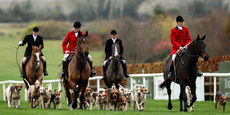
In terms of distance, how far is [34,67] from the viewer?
1603 cm

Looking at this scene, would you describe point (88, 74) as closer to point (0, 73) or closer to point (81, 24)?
point (81, 24)

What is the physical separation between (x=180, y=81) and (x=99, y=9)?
3908 cm

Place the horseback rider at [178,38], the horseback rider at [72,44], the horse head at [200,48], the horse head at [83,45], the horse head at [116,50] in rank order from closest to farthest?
the horse head at [200,48] → the horse head at [83,45] → the horseback rider at [178,38] → the horseback rider at [72,44] → the horse head at [116,50]

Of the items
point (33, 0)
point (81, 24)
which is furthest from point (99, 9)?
point (81, 24)

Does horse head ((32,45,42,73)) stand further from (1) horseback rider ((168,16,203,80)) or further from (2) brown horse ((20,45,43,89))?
(1) horseback rider ((168,16,203,80))

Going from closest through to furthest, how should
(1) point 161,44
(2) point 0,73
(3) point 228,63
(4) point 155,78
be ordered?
(3) point 228,63 → (4) point 155,78 → (1) point 161,44 → (2) point 0,73

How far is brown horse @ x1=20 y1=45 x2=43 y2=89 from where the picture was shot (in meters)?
15.9

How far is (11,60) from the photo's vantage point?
65125 millimetres

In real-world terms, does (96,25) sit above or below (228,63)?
above

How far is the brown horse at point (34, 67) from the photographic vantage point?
15883mm

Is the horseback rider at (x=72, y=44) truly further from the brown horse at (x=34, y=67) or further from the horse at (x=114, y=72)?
the horse at (x=114, y=72)

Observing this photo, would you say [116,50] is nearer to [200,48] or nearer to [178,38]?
[178,38]

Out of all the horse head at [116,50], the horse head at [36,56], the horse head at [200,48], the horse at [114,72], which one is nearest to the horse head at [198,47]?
the horse head at [200,48]

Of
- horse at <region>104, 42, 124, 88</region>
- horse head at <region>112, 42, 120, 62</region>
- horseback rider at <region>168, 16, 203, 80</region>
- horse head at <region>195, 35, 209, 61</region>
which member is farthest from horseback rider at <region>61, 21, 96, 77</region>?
horse head at <region>195, 35, 209, 61</region>
